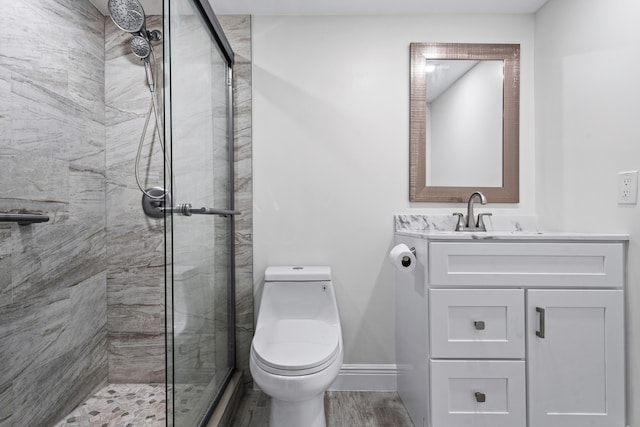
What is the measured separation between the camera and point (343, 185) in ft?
6.56

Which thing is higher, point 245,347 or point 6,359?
point 6,359

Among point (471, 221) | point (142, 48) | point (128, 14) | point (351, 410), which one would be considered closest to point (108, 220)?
point (142, 48)

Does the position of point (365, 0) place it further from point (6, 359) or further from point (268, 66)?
point (6, 359)

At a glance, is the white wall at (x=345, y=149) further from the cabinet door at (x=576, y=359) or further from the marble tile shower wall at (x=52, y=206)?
the marble tile shower wall at (x=52, y=206)

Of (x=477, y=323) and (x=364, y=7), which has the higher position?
(x=364, y=7)

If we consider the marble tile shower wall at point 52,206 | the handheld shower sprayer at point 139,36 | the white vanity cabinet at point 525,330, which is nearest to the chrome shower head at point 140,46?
the handheld shower sprayer at point 139,36

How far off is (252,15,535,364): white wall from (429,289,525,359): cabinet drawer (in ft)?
2.10

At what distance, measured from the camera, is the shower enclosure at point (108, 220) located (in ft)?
3.88

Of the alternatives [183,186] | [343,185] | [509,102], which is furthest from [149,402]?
[509,102]

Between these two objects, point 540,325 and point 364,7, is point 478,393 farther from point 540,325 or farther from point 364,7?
point 364,7

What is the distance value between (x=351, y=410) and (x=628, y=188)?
1540 mm

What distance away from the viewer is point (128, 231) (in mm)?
1938

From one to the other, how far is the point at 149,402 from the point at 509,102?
2.49 metres

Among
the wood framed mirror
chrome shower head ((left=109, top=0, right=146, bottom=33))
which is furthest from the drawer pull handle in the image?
chrome shower head ((left=109, top=0, right=146, bottom=33))
